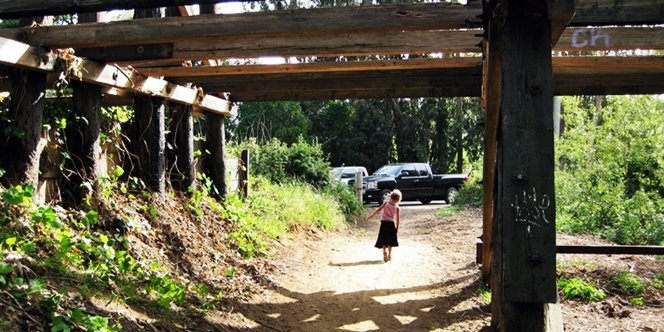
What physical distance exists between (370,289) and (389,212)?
261 centimetres

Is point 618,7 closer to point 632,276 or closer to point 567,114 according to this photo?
point 632,276

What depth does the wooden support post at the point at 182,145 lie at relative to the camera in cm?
931

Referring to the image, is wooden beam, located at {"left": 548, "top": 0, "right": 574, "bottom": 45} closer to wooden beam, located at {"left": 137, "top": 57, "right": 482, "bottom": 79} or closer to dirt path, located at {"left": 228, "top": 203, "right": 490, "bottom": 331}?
wooden beam, located at {"left": 137, "top": 57, "right": 482, "bottom": 79}

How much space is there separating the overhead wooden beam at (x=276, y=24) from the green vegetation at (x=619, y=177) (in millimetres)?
7388

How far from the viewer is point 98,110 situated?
23.2ft

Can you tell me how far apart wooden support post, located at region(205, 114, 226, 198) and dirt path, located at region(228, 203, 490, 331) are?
177 centimetres

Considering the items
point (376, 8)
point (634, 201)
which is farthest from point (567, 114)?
point (376, 8)

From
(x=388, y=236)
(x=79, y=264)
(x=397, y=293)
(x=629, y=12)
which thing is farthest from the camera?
(x=388, y=236)

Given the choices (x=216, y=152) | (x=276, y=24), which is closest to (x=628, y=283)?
(x=276, y=24)

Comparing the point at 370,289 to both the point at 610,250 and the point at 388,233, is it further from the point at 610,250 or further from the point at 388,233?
the point at 610,250

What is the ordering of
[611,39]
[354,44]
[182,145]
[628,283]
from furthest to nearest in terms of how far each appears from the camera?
[182,145] < [628,283] < [354,44] < [611,39]

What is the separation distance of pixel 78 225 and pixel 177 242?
59.6 inches

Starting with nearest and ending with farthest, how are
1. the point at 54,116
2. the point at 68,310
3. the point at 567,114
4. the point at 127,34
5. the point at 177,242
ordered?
the point at 68,310 < the point at 127,34 < the point at 54,116 < the point at 177,242 < the point at 567,114

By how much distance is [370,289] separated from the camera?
320 inches
